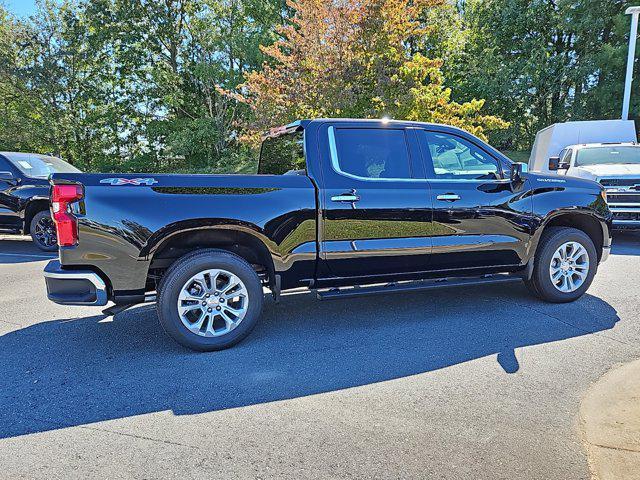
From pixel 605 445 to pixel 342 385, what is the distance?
5.26 feet

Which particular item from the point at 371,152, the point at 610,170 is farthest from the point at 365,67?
the point at 371,152

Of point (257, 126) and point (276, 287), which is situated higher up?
point (257, 126)

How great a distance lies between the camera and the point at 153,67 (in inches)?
965

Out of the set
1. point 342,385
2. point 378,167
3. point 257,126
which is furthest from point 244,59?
point 342,385

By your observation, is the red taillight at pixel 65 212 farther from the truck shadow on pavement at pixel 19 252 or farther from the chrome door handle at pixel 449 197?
the truck shadow on pavement at pixel 19 252

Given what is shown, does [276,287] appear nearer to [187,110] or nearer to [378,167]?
[378,167]

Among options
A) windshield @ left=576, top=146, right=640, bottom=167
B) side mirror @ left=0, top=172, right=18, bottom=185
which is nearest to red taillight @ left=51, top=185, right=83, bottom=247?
side mirror @ left=0, top=172, right=18, bottom=185

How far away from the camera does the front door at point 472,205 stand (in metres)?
4.52

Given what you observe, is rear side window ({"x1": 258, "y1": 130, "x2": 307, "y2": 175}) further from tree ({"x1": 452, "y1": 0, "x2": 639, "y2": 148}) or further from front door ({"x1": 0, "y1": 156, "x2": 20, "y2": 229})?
tree ({"x1": 452, "y1": 0, "x2": 639, "y2": 148})

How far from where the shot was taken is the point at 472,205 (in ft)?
15.0

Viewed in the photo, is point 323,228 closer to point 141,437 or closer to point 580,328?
point 141,437

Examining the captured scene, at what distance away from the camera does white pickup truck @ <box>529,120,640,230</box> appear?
8.69 metres

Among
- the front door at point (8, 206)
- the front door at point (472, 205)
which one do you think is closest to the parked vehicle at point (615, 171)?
the front door at point (472, 205)

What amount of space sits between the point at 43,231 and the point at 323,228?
6.83m
